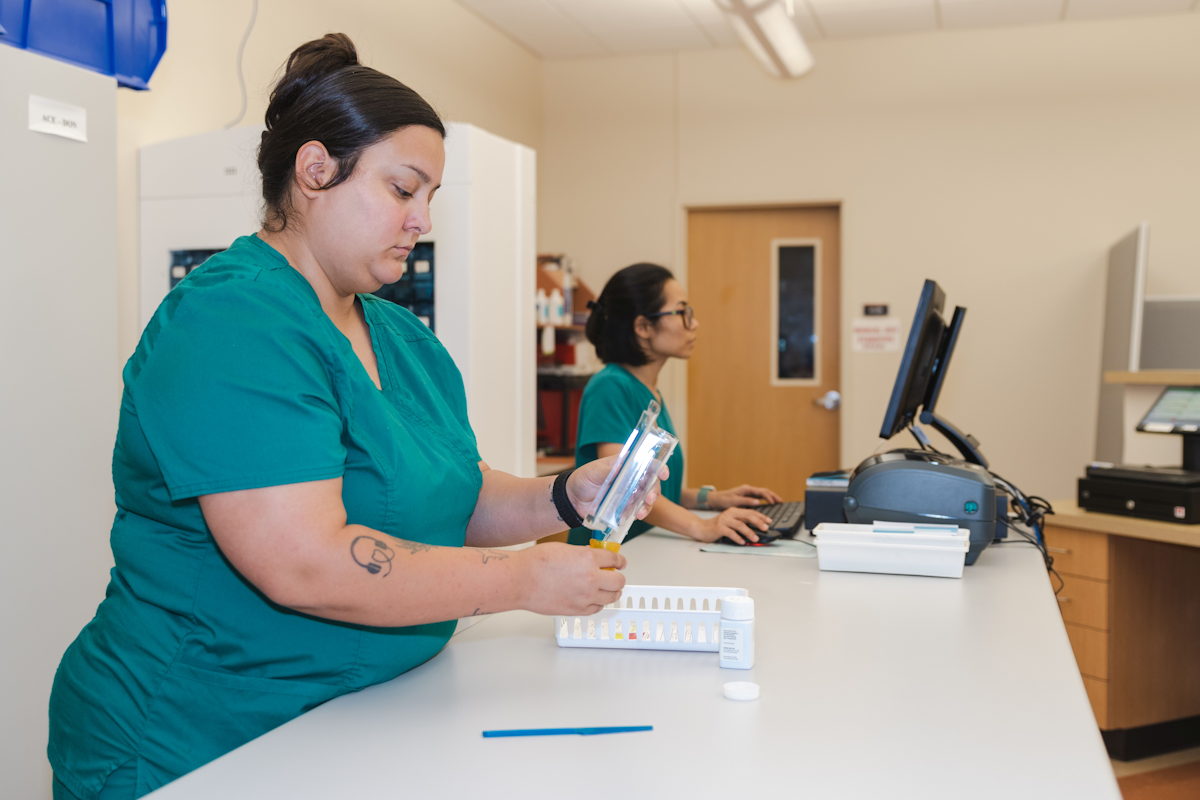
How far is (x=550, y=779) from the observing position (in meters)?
0.81

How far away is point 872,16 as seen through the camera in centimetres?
437

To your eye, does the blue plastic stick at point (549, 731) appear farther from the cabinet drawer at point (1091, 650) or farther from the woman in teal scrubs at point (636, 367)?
the cabinet drawer at point (1091, 650)

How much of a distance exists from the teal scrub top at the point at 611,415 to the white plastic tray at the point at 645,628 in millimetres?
841

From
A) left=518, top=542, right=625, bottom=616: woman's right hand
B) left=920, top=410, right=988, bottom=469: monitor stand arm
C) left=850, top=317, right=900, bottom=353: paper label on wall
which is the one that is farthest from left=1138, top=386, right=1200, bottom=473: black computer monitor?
left=518, top=542, right=625, bottom=616: woman's right hand

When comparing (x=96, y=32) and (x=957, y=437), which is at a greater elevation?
(x=96, y=32)

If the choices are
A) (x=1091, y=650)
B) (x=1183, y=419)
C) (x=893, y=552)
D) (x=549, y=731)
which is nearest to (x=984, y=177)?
(x=1183, y=419)

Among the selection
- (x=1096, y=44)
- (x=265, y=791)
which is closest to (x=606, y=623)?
(x=265, y=791)

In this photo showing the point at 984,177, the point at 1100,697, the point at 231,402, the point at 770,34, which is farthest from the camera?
the point at 984,177

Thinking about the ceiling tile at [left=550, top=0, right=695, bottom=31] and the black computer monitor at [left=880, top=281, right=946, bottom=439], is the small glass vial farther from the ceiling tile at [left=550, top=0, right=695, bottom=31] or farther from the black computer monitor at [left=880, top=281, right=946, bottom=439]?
the ceiling tile at [left=550, top=0, right=695, bottom=31]

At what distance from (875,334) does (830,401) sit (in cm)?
42

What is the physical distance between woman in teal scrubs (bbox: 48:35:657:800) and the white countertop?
10 cm

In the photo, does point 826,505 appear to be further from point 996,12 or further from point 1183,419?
point 996,12

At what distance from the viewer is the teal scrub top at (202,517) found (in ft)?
2.80

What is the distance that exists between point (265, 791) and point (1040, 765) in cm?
69
